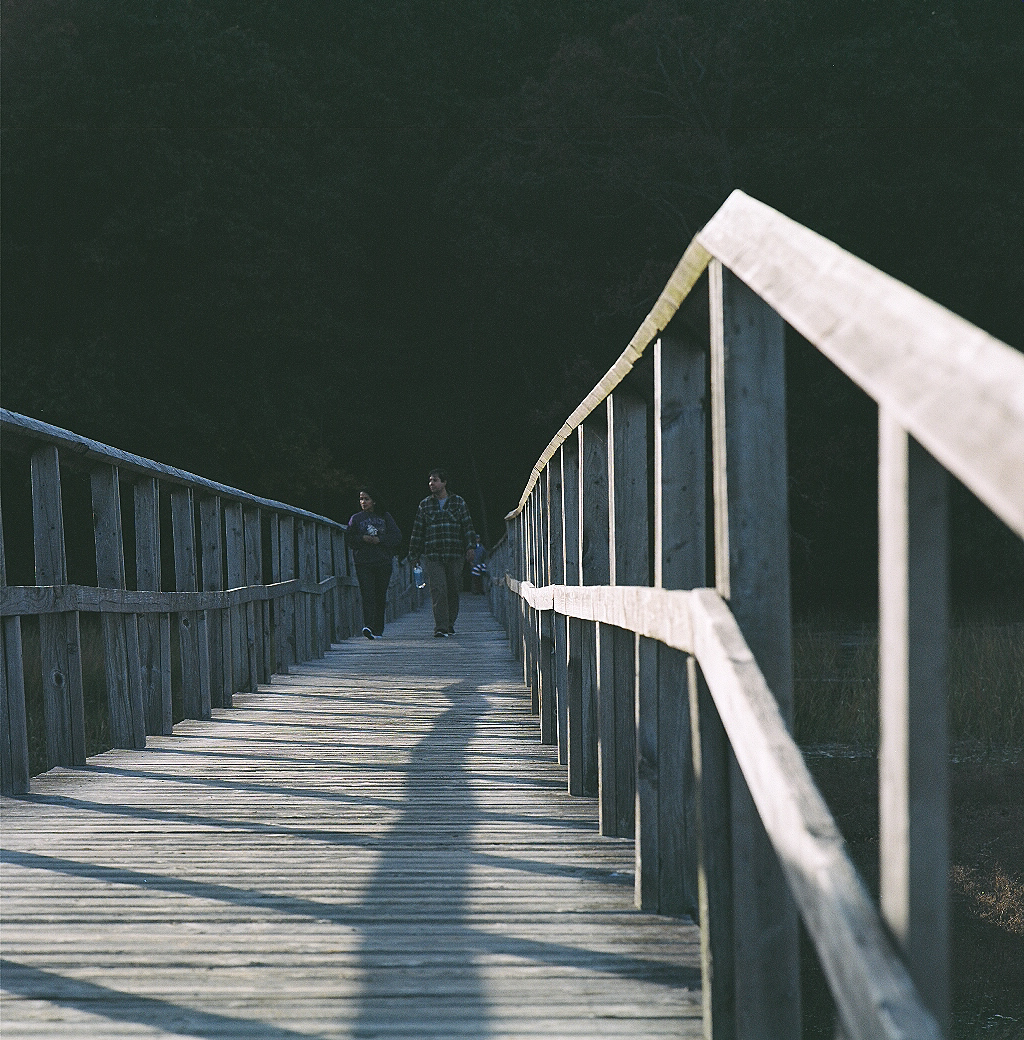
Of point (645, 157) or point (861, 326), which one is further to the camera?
point (645, 157)

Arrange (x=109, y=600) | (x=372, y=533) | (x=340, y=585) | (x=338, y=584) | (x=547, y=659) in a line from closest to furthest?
1. (x=109, y=600)
2. (x=547, y=659)
3. (x=372, y=533)
4. (x=338, y=584)
5. (x=340, y=585)

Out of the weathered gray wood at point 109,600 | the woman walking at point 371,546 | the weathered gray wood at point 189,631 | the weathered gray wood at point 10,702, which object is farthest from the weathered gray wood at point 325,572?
the weathered gray wood at point 10,702

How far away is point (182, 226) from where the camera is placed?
2708cm

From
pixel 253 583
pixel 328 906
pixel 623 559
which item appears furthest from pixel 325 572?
pixel 328 906

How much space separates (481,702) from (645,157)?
19.3 metres

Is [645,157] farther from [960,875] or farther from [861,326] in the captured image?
[861,326]

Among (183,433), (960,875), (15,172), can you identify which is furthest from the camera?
(183,433)

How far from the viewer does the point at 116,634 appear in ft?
18.9

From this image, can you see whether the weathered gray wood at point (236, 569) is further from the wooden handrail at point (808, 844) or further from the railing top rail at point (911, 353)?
the railing top rail at point (911, 353)

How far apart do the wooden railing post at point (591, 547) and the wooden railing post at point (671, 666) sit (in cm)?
137

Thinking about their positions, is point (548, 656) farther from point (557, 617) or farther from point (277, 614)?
point (277, 614)

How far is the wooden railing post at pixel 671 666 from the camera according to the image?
2.80 meters

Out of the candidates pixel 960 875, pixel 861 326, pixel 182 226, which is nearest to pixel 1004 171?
pixel 182 226

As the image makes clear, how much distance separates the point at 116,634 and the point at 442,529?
24.5ft
